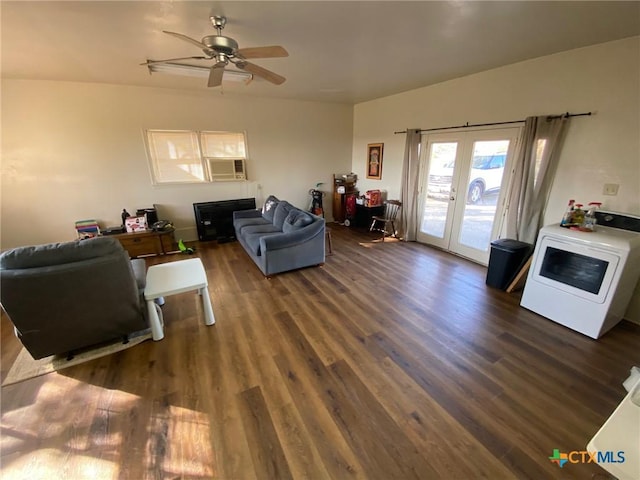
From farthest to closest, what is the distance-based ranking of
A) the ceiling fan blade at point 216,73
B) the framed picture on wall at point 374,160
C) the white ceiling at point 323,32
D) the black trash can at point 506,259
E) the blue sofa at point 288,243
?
the framed picture on wall at point 374,160 → the blue sofa at point 288,243 → the black trash can at point 506,259 → the ceiling fan blade at point 216,73 → the white ceiling at point 323,32

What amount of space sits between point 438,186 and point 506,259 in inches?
69.1

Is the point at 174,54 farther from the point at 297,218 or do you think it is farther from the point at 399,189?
the point at 399,189

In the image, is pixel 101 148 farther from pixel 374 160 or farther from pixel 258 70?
pixel 374 160

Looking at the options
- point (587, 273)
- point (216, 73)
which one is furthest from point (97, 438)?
point (587, 273)

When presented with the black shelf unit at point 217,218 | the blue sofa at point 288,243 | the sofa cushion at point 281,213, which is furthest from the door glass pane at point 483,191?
the black shelf unit at point 217,218

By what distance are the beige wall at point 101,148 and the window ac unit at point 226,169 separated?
0.55 feet

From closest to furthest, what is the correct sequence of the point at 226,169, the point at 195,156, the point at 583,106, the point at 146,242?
1. the point at 583,106
2. the point at 146,242
3. the point at 195,156
4. the point at 226,169

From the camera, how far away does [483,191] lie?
374cm

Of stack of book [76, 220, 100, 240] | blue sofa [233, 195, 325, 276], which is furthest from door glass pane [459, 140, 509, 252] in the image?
stack of book [76, 220, 100, 240]

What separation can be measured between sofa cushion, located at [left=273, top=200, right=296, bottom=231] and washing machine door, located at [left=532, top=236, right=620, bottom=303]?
3.17m

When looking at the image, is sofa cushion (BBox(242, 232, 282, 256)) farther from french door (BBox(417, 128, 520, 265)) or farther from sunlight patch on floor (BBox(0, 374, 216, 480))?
french door (BBox(417, 128, 520, 265))

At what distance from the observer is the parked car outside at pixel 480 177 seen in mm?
3539

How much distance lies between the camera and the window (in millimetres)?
4570

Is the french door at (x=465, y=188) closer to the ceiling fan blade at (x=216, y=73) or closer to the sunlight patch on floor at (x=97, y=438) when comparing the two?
the ceiling fan blade at (x=216, y=73)
